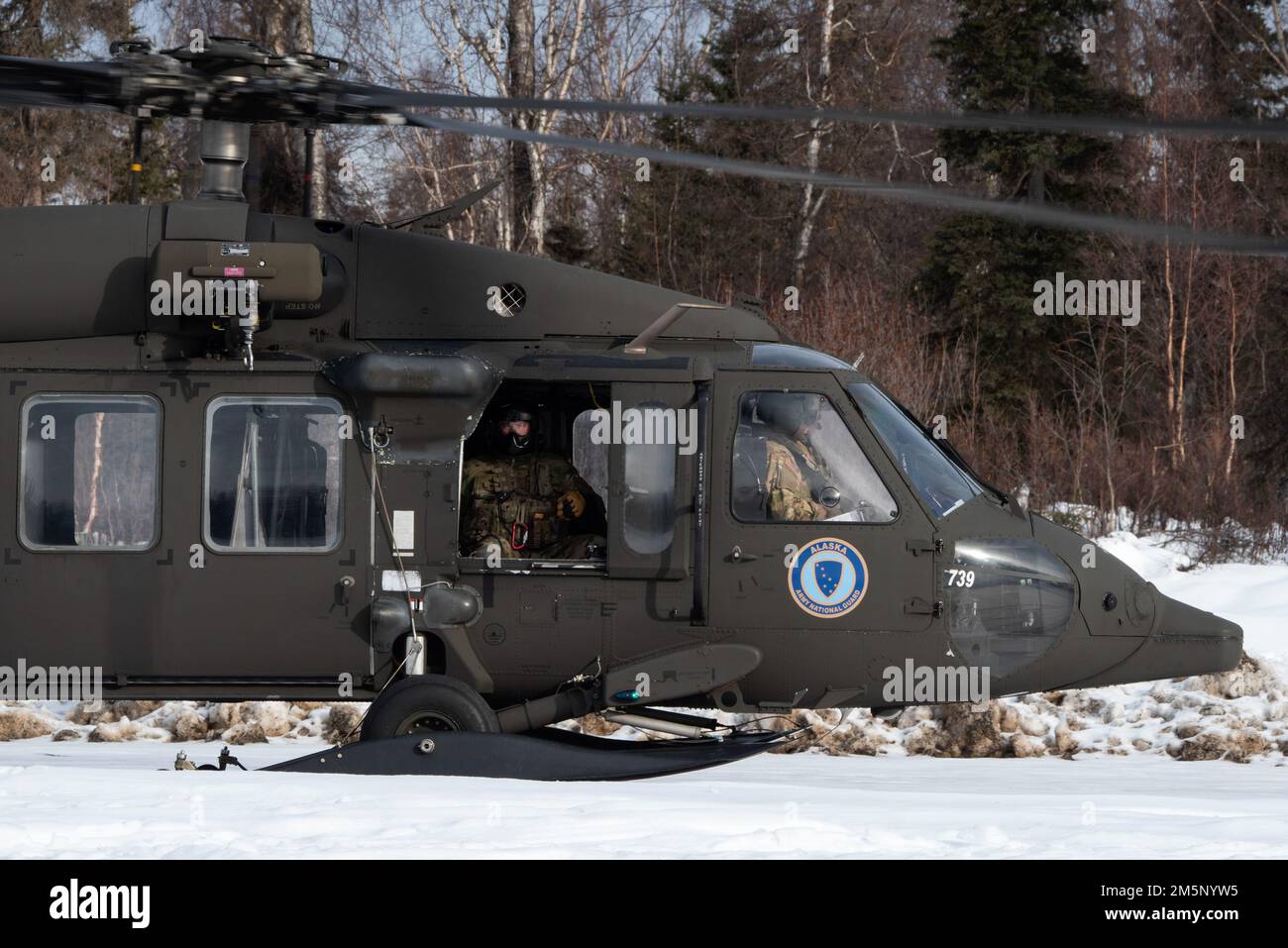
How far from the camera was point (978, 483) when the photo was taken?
7.44 metres

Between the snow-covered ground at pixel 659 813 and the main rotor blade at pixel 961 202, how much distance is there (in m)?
2.10

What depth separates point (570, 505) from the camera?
7488mm

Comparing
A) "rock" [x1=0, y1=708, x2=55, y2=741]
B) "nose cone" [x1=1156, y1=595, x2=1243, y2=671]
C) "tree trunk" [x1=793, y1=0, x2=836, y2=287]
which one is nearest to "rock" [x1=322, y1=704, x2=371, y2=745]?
"rock" [x1=0, y1=708, x2=55, y2=741]

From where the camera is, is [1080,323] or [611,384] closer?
[611,384]

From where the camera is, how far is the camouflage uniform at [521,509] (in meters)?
7.40

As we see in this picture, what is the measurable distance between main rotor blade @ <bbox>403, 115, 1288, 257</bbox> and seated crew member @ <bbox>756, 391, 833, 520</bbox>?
1301 millimetres

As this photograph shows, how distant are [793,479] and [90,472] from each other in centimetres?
342

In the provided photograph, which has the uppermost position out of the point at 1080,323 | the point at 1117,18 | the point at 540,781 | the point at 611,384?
the point at 1117,18

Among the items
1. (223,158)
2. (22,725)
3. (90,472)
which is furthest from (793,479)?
(22,725)

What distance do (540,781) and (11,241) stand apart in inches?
146

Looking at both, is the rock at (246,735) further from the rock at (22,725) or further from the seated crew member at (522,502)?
the seated crew member at (522,502)
